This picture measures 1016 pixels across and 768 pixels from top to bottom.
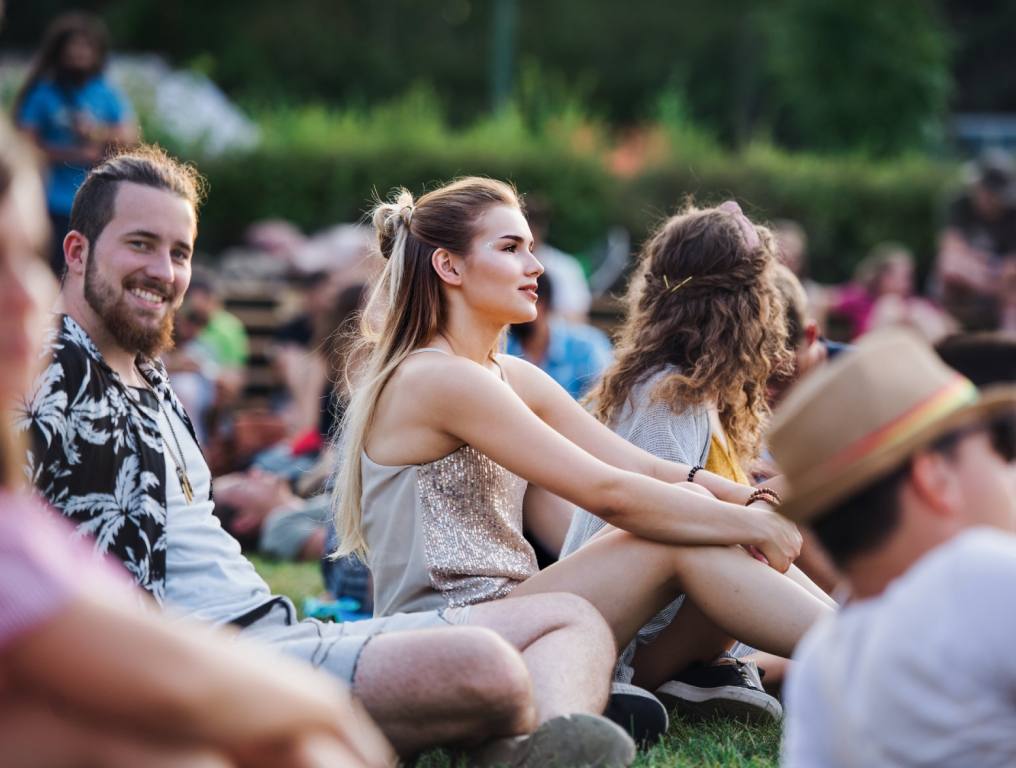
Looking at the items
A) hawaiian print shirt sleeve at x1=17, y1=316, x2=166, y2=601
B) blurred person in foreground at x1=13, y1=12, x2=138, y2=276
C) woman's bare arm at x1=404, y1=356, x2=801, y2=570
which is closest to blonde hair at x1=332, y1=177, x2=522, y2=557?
woman's bare arm at x1=404, y1=356, x2=801, y2=570

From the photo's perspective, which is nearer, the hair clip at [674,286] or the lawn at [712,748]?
the lawn at [712,748]

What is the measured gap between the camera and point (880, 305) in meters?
12.0

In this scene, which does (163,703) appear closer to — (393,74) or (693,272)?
(693,272)

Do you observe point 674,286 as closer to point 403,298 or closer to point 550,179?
point 403,298

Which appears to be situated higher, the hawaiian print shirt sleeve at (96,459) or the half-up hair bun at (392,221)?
the half-up hair bun at (392,221)

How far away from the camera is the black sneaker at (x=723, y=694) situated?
4051 millimetres

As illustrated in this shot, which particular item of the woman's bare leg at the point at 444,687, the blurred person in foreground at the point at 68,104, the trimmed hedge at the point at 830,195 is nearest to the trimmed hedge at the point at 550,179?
the trimmed hedge at the point at 830,195

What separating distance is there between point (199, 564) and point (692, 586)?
127cm

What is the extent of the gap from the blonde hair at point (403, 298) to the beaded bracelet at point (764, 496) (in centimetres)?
99

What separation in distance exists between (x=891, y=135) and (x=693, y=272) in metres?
21.0

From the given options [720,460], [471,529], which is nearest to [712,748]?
[471,529]

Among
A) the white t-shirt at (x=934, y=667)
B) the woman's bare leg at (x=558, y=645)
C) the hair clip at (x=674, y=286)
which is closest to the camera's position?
the white t-shirt at (x=934, y=667)

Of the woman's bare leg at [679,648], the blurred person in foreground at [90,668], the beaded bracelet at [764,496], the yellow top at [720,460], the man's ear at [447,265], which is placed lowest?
the woman's bare leg at [679,648]

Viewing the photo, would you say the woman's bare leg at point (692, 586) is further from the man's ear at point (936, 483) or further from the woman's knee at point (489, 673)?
the man's ear at point (936, 483)
